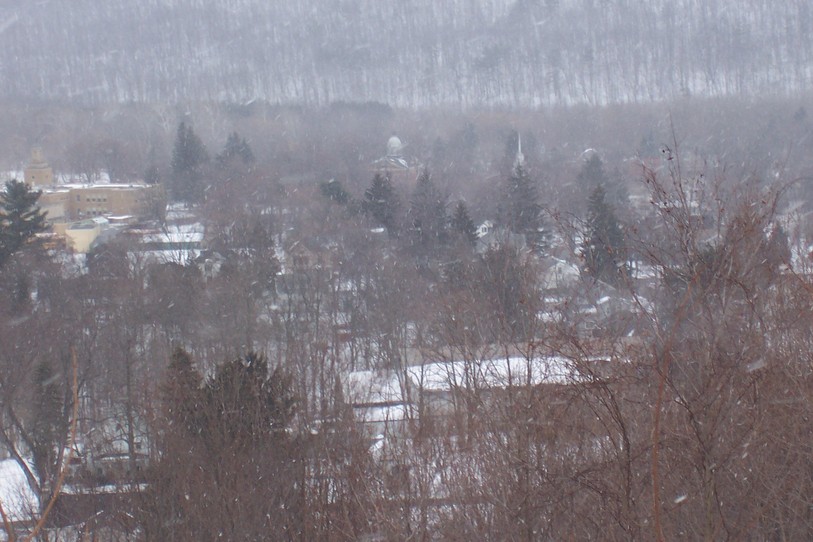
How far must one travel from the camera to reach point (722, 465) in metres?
Result: 2.60

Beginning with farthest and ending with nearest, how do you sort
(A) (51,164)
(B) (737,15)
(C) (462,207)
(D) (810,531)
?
1. (B) (737,15)
2. (A) (51,164)
3. (C) (462,207)
4. (D) (810,531)

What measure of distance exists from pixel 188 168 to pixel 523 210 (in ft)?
43.3

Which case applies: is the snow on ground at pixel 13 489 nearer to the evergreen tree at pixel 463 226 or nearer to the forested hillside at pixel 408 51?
the evergreen tree at pixel 463 226

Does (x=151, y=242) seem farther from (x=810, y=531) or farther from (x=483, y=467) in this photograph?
(x=810, y=531)

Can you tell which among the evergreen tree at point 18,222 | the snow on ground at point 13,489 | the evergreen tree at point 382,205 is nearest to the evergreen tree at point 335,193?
the evergreen tree at point 382,205

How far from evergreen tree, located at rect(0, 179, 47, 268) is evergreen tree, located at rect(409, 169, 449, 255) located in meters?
7.01

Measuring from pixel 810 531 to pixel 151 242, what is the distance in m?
16.6

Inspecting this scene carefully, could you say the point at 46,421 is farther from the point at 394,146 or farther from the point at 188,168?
the point at 394,146

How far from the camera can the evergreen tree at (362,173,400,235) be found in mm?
18906

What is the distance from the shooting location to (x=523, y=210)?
17.9m

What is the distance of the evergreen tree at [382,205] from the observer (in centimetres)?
1891

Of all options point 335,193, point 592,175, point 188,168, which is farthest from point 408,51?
point 335,193

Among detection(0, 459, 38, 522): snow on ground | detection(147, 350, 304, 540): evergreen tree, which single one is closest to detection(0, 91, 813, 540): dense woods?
detection(147, 350, 304, 540): evergreen tree

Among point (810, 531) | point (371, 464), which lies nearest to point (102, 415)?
point (371, 464)
